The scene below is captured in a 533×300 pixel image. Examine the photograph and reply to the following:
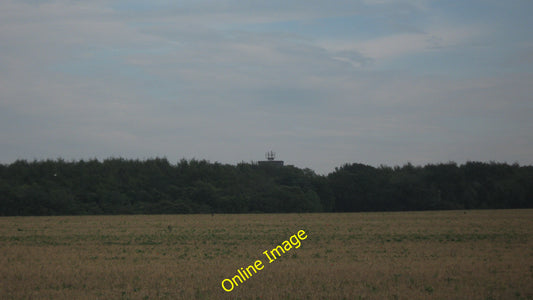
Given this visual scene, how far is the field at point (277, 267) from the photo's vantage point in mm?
14047

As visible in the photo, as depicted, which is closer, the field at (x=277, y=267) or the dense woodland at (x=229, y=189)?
the field at (x=277, y=267)

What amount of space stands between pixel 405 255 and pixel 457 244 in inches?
200

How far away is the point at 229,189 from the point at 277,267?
193 ft

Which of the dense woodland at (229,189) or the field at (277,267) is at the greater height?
the dense woodland at (229,189)

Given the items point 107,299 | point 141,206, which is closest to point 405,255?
point 107,299

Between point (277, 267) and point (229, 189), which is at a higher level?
point (229, 189)

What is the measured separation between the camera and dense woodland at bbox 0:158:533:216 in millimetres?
69000

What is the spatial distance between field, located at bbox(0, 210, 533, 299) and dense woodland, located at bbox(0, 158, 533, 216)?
3964 centimetres

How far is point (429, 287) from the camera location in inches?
572

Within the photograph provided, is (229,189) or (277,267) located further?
(229,189)

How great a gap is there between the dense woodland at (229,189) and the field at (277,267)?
3964cm

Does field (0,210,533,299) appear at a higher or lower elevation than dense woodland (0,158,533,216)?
lower

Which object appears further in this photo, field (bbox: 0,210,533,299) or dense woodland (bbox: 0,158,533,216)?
dense woodland (bbox: 0,158,533,216)

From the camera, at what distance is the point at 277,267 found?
59.5ft
